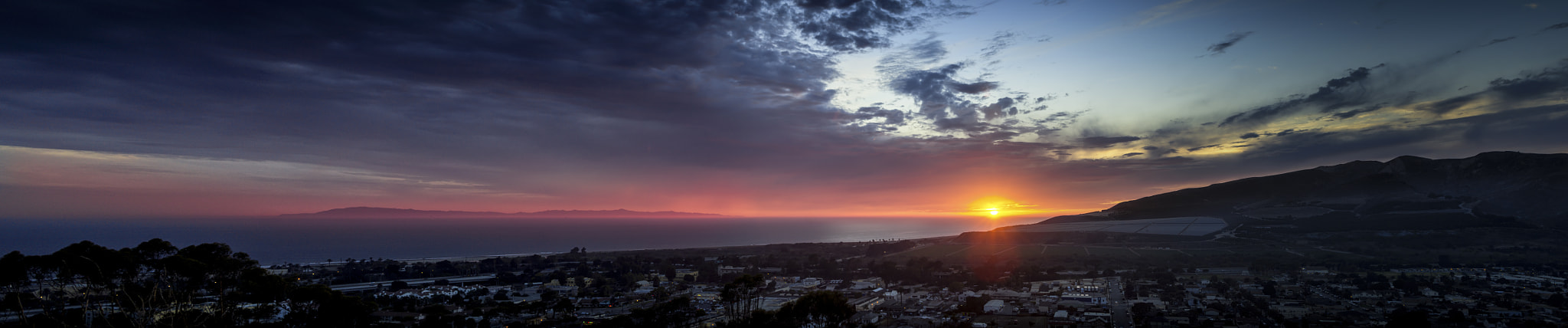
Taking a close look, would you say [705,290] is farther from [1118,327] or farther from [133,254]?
[133,254]

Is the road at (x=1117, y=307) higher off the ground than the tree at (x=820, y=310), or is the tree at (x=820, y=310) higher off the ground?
the tree at (x=820, y=310)

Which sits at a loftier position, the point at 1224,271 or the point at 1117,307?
the point at 1224,271

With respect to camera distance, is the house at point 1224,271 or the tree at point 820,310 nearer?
the tree at point 820,310

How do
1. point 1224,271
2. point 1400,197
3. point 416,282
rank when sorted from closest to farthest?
point 1224,271 < point 416,282 < point 1400,197

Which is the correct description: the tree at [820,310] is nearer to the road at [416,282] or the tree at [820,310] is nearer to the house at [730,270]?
the house at [730,270]

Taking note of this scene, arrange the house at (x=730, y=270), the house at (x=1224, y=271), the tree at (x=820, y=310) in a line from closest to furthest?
the tree at (x=820, y=310), the house at (x=1224, y=271), the house at (x=730, y=270)

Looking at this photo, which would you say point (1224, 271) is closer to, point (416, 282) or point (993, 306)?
point (993, 306)

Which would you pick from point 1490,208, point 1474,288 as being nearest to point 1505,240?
point 1490,208

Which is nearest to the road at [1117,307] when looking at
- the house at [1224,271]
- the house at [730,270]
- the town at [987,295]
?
the town at [987,295]

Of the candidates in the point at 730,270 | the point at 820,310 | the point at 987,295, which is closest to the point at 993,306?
the point at 987,295
